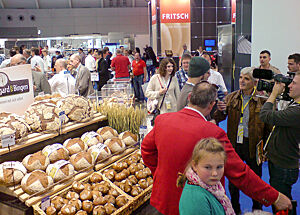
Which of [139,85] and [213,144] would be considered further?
[139,85]

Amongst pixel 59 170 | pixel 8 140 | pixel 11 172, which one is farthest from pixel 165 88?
pixel 11 172

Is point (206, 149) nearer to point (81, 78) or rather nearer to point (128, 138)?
point (128, 138)

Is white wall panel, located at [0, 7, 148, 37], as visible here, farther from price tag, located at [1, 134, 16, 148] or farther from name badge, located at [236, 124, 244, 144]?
price tag, located at [1, 134, 16, 148]

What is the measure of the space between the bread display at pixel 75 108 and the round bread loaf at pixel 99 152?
42cm

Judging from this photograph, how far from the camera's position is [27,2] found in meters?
23.2

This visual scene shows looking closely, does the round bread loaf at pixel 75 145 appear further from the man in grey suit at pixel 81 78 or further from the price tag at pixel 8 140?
the man in grey suit at pixel 81 78

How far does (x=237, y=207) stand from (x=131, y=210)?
1.35 metres

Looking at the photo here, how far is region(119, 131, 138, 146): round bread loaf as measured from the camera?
330 centimetres

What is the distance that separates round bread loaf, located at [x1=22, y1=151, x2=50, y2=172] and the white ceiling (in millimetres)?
23095

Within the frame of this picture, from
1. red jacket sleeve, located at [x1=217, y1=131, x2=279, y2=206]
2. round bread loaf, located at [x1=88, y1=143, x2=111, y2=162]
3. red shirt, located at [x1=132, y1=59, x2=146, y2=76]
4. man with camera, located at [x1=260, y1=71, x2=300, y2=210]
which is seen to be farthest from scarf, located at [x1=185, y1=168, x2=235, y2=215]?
red shirt, located at [x1=132, y1=59, x2=146, y2=76]

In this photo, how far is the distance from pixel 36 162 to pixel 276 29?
476cm

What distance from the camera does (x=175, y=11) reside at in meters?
14.3

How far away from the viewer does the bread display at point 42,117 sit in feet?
9.14

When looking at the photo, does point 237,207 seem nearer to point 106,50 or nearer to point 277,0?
point 277,0
